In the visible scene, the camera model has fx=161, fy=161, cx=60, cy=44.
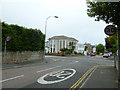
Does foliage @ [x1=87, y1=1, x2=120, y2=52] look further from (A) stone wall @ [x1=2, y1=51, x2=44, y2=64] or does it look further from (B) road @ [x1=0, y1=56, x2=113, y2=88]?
(A) stone wall @ [x1=2, y1=51, x2=44, y2=64]

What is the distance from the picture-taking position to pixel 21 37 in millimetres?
24141

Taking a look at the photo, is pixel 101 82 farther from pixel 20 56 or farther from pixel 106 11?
pixel 20 56

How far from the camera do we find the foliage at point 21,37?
20953mm

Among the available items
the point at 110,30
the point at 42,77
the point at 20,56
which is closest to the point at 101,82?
the point at 110,30

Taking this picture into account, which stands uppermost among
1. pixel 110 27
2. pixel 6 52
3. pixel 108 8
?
pixel 108 8

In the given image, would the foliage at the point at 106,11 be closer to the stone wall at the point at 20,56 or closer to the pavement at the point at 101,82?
the pavement at the point at 101,82

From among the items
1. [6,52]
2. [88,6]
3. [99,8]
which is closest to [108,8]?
[99,8]

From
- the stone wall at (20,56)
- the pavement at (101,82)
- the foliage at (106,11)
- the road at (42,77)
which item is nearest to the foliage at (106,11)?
the foliage at (106,11)

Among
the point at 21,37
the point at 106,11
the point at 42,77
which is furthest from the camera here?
the point at 21,37

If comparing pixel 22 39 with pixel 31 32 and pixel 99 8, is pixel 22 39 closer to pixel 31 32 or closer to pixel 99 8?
pixel 31 32

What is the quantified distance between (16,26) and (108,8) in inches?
680

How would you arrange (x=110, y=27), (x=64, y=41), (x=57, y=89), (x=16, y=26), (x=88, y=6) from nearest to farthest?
1. (x=57, y=89)
2. (x=110, y=27)
3. (x=88, y=6)
4. (x=16, y=26)
5. (x=64, y=41)

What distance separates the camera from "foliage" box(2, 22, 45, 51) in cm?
2095

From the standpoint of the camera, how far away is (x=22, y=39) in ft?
80.5
